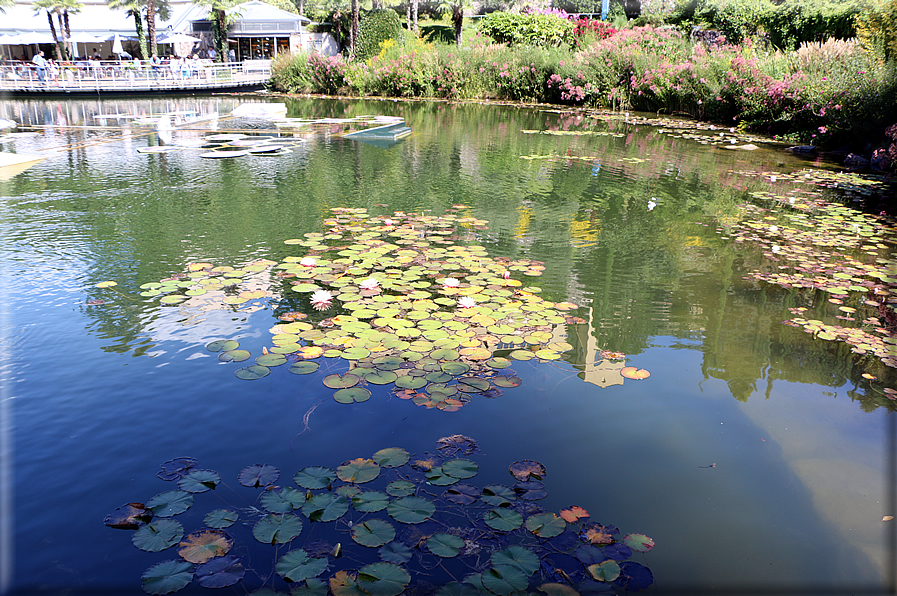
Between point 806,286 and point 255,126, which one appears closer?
point 806,286

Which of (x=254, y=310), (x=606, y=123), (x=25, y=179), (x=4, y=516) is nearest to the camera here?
(x=4, y=516)

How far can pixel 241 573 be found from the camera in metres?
1.81

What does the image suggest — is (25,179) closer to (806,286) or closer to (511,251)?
(511,251)

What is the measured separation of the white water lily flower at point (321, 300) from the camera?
363cm

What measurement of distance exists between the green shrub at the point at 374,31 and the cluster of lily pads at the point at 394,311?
2250cm

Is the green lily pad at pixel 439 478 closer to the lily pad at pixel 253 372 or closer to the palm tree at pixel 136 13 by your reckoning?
the lily pad at pixel 253 372

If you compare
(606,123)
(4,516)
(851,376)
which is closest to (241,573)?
(4,516)

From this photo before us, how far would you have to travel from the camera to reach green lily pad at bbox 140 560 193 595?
1750 millimetres

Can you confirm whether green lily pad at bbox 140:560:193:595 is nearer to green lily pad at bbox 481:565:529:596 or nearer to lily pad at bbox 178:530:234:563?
lily pad at bbox 178:530:234:563

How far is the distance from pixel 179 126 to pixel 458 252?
9851mm

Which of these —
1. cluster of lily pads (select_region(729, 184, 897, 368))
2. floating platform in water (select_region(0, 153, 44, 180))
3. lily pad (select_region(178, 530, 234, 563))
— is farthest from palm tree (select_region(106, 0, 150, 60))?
lily pad (select_region(178, 530, 234, 563))

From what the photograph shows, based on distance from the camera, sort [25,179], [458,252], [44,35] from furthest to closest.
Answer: [44,35] → [25,179] → [458,252]

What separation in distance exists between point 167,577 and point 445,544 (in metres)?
0.87

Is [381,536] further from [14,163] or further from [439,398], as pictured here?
[14,163]
